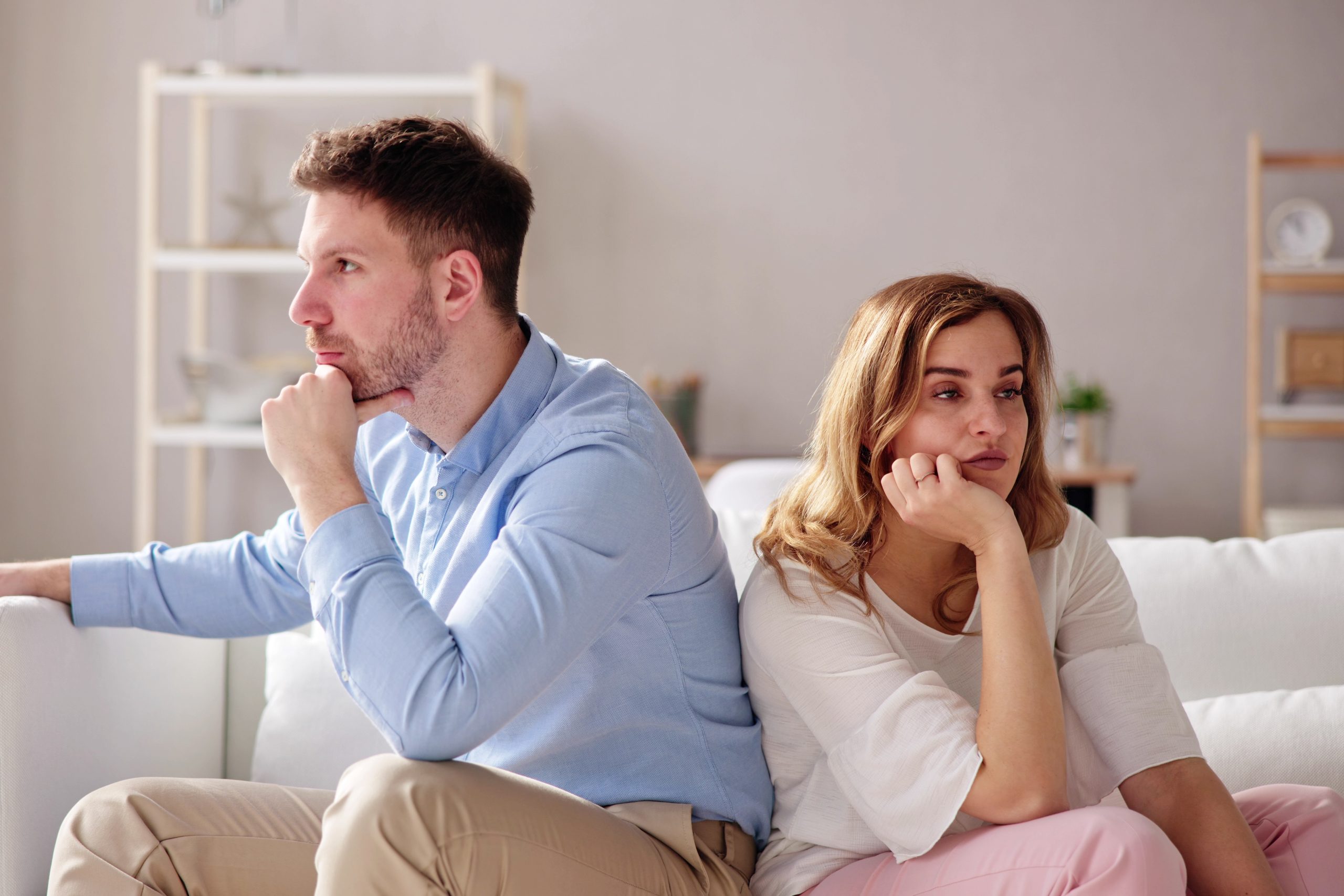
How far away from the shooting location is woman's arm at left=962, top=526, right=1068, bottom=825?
3.77 ft

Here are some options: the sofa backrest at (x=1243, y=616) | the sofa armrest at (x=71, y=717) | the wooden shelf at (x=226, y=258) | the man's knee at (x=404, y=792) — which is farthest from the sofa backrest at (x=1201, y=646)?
the wooden shelf at (x=226, y=258)

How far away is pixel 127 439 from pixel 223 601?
9.41 ft

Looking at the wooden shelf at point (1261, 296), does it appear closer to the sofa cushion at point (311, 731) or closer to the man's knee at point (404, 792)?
the sofa cushion at point (311, 731)

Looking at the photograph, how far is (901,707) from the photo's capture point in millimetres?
1196

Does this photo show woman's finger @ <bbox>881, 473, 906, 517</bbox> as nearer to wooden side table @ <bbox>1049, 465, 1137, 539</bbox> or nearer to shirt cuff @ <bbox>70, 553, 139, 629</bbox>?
shirt cuff @ <bbox>70, 553, 139, 629</bbox>

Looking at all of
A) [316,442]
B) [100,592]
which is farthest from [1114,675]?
[100,592]

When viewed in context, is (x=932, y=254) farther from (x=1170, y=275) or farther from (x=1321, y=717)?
(x=1321, y=717)

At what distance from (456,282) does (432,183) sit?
103 mm

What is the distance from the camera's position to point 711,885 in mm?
1262

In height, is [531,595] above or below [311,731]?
above

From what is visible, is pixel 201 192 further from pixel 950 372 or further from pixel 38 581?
pixel 950 372

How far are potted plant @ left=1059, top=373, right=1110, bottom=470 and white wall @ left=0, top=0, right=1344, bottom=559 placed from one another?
25cm

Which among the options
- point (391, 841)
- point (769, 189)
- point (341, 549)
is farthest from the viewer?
point (769, 189)

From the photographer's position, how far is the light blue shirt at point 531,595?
3.59ft
